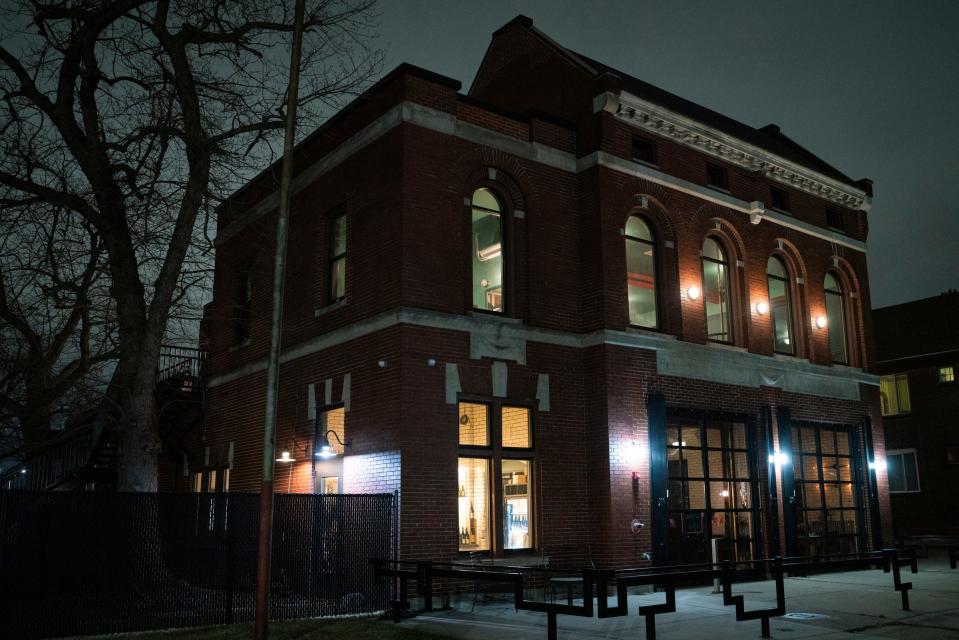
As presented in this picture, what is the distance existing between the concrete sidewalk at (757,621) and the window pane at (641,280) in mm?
5881

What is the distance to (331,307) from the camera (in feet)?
57.7

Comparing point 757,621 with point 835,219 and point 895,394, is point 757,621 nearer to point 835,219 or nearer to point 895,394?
point 835,219

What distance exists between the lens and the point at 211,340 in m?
23.5

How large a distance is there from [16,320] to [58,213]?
9.61 feet

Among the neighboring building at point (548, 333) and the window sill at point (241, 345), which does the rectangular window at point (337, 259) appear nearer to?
the neighboring building at point (548, 333)

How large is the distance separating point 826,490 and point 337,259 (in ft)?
44.9

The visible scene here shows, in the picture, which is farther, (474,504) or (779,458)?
(779,458)

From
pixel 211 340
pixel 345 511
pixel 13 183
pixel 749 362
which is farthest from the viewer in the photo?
pixel 211 340

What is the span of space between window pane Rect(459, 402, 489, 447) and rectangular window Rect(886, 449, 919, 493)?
2601 cm

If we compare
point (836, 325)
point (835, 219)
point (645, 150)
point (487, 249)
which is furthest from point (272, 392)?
point (835, 219)

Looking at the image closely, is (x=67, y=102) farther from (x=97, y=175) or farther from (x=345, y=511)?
(x=345, y=511)

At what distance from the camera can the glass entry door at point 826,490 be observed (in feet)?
67.3

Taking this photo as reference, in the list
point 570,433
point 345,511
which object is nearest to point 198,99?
point 345,511

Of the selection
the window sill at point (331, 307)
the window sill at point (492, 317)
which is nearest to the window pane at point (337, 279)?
the window sill at point (331, 307)
